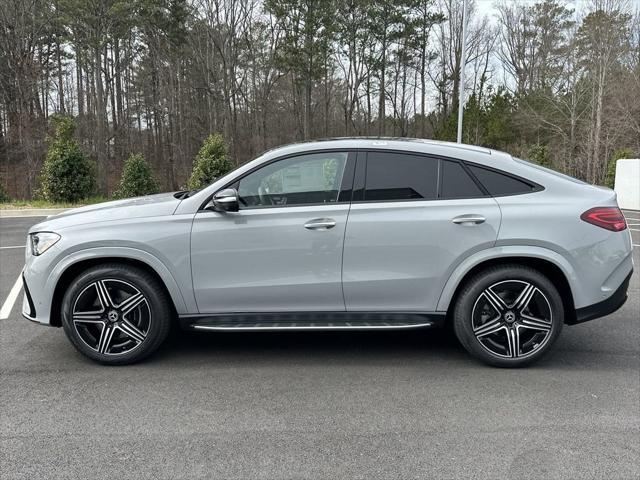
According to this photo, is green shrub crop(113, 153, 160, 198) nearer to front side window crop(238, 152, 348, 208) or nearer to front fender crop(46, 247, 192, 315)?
front fender crop(46, 247, 192, 315)

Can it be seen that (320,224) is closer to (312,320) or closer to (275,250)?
(275,250)

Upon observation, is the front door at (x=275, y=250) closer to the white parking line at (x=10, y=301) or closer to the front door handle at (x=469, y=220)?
the front door handle at (x=469, y=220)

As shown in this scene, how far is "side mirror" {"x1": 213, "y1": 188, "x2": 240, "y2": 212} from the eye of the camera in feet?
12.4

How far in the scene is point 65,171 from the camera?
55.9ft

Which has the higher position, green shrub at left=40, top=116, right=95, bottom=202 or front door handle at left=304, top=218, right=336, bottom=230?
green shrub at left=40, top=116, right=95, bottom=202

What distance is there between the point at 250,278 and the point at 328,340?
1.12 m

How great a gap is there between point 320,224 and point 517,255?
1465mm

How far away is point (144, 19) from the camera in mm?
32812

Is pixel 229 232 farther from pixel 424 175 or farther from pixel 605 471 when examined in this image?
pixel 605 471

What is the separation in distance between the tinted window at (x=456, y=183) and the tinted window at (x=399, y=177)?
0.22 feet

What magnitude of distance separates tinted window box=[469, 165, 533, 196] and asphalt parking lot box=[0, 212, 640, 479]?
1.37 metres

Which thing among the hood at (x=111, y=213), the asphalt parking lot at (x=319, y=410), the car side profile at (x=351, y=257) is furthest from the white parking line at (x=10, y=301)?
the hood at (x=111, y=213)

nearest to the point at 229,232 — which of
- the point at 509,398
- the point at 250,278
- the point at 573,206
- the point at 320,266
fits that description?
the point at 250,278

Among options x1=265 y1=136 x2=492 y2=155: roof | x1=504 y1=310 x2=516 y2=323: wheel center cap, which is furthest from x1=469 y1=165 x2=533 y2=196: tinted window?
x1=504 y1=310 x2=516 y2=323: wheel center cap
